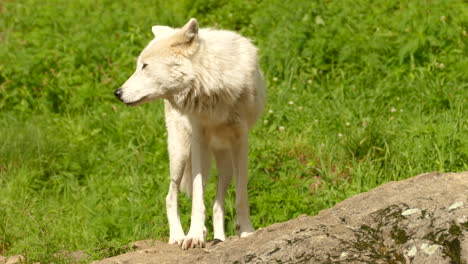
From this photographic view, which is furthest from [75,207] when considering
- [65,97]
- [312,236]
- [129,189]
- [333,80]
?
[312,236]

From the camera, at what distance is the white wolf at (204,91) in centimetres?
467

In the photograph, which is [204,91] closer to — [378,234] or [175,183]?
[175,183]

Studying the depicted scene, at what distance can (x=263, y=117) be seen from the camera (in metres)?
7.43

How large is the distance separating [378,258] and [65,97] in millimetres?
6320

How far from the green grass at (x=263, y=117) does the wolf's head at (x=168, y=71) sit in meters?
1.08

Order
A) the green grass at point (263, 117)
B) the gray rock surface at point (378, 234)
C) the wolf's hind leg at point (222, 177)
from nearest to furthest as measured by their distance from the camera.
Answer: the gray rock surface at point (378, 234)
the wolf's hind leg at point (222, 177)
the green grass at point (263, 117)

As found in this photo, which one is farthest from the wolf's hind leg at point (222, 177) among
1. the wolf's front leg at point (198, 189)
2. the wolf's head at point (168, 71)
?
the wolf's head at point (168, 71)

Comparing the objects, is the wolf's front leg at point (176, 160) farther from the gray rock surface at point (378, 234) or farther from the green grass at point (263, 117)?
the gray rock surface at point (378, 234)

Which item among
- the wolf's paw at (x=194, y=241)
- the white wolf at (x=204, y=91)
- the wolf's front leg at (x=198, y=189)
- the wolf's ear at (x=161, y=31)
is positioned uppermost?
→ the wolf's ear at (x=161, y=31)

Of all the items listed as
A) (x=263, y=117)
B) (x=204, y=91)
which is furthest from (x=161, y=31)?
(x=263, y=117)

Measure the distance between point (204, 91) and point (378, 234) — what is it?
1.85 meters

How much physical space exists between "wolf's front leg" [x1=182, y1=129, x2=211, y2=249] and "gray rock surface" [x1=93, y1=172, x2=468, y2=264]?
2.15 feet

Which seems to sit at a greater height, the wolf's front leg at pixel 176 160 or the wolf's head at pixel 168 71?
the wolf's head at pixel 168 71

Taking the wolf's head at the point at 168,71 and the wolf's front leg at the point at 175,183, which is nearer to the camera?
the wolf's head at the point at 168,71
